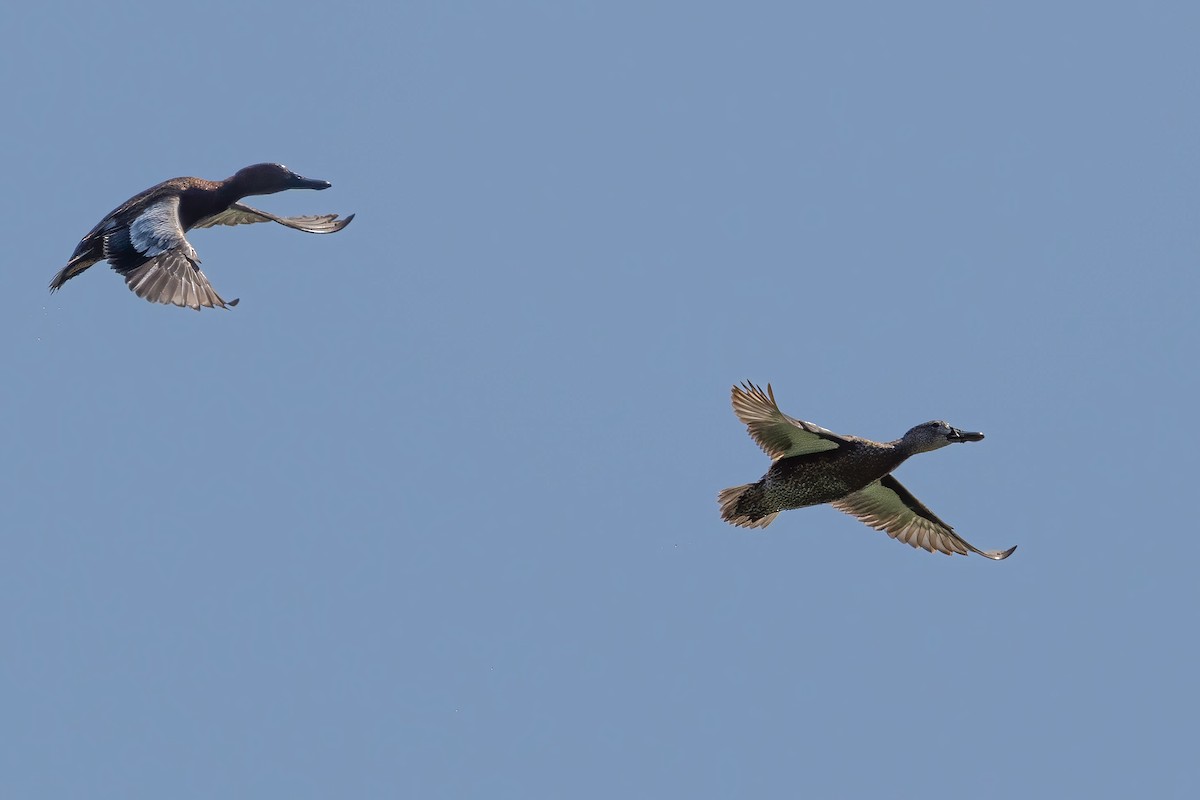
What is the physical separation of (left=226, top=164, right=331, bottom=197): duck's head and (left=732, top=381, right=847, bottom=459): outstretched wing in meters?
7.18

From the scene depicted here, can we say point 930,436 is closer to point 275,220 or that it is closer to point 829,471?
point 829,471

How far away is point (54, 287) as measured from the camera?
17625mm

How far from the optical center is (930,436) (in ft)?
50.8

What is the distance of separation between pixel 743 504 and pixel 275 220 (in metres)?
7.42

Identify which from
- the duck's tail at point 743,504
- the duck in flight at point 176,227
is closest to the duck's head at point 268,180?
the duck in flight at point 176,227

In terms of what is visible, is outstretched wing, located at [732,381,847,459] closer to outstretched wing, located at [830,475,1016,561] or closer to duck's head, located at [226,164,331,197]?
outstretched wing, located at [830,475,1016,561]

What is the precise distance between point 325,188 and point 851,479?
779cm

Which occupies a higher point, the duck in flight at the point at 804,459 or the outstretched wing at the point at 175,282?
the outstretched wing at the point at 175,282

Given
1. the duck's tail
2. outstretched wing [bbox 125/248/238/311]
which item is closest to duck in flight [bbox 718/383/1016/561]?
the duck's tail

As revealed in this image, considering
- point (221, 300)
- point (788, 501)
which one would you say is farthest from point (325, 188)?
point (788, 501)

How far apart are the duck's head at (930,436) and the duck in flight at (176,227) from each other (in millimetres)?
6314

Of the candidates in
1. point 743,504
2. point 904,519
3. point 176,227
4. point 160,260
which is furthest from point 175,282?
point 904,519

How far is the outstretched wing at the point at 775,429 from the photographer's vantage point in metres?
14.5

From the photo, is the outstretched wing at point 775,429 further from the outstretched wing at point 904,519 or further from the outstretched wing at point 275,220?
the outstretched wing at point 275,220
